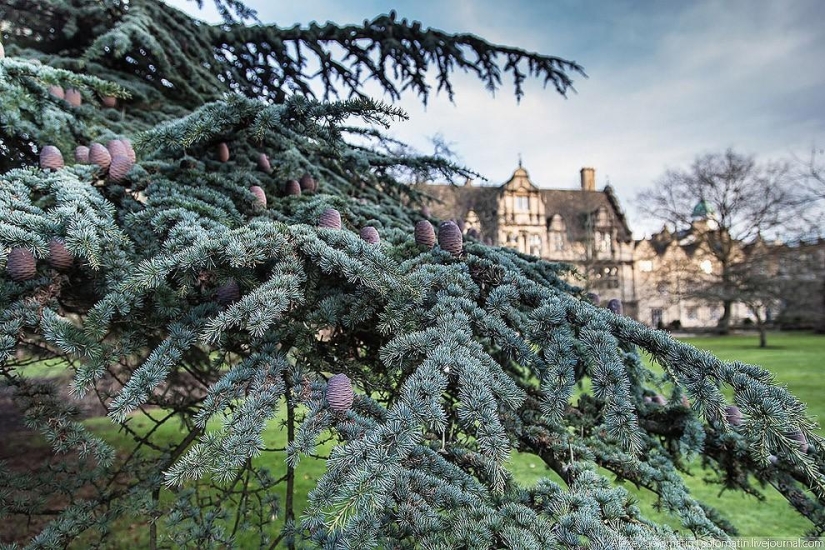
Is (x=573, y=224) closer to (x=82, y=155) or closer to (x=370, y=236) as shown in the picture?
(x=370, y=236)

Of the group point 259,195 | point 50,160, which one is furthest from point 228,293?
point 50,160

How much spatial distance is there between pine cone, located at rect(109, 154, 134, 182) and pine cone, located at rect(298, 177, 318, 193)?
836 millimetres

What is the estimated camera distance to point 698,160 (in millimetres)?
23266

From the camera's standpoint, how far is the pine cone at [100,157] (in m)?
2.00

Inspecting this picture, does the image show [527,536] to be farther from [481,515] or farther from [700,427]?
[700,427]

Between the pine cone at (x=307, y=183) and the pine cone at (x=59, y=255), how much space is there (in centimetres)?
119

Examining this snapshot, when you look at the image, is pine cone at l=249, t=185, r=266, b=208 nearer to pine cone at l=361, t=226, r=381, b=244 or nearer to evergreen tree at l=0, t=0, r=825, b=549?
evergreen tree at l=0, t=0, r=825, b=549

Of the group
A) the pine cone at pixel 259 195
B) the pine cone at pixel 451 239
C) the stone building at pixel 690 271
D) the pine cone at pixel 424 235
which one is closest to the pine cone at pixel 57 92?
the pine cone at pixel 259 195

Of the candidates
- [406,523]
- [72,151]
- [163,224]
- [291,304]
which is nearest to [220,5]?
[72,151]

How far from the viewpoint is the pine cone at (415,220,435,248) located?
186 cm

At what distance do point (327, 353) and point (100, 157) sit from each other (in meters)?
1.43

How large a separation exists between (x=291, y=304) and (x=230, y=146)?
159 cm

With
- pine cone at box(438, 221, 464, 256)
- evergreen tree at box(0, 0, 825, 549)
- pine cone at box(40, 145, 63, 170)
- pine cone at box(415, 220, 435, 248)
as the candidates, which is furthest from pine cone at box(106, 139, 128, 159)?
pine cone at box(438, 221, 464, 256)

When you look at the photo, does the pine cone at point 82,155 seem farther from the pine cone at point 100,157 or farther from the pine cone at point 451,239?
the pine cone at point 451,239
